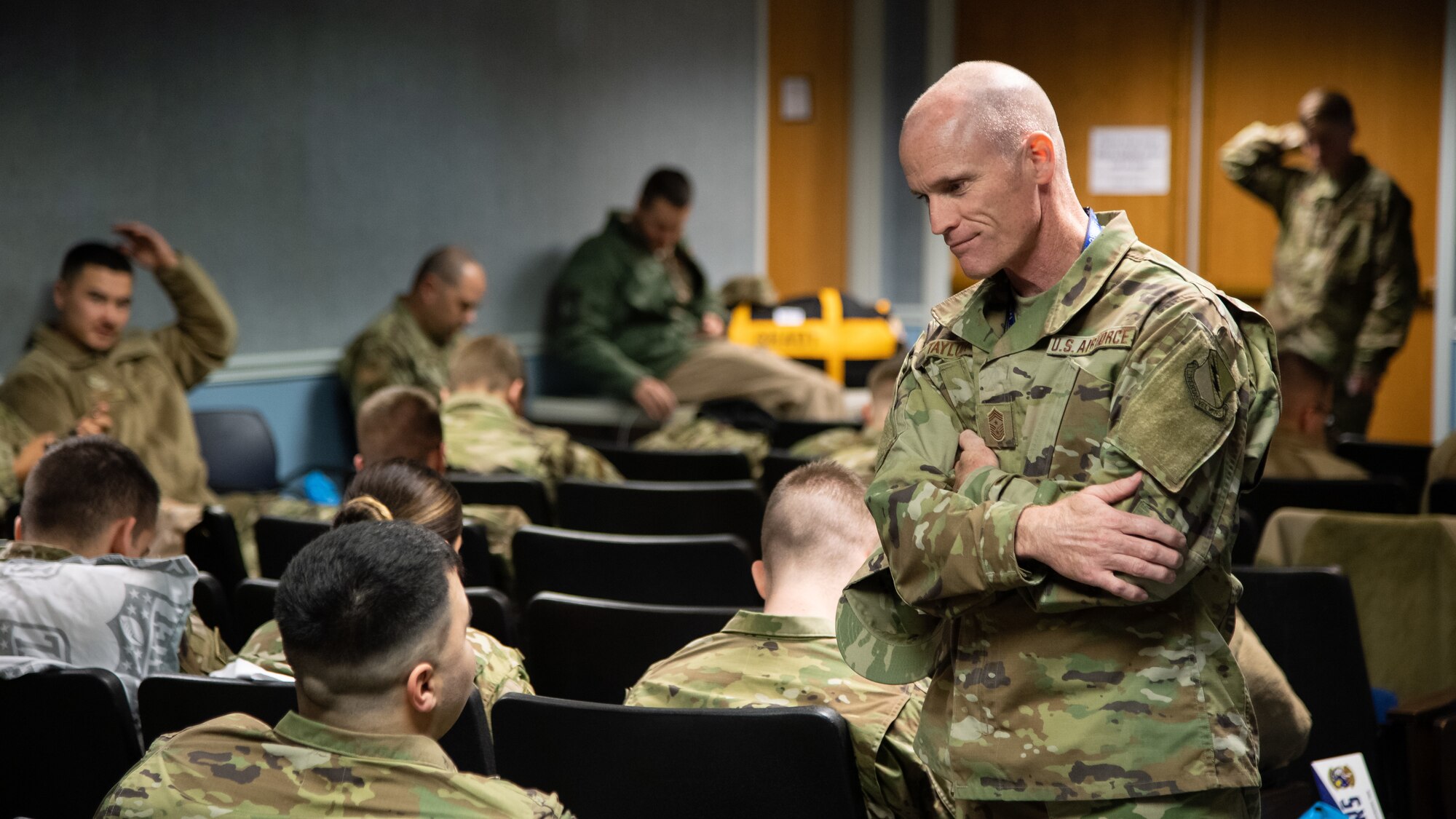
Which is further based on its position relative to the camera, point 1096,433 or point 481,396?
point 481,396

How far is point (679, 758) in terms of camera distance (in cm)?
159

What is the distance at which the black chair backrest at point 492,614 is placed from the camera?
2.26 meters

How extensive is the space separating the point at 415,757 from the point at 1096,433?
716 millimetres

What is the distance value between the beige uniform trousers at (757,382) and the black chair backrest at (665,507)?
9.18 feet

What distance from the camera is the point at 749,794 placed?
1589 mm

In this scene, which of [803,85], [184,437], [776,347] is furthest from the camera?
[803,85]

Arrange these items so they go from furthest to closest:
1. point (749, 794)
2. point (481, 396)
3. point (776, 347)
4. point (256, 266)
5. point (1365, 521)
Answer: point (776, 347) → point (256, 266) → point (481, 396) → point (1365, 521) → point (749, 794)

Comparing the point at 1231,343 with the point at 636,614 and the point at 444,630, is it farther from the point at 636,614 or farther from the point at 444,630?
the point at 636,614

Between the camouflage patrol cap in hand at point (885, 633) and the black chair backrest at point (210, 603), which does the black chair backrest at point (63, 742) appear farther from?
the camouflage patrol cap in hand at point (885, 633)

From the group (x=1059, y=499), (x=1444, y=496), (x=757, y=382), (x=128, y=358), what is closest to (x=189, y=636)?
(x=1059, y=499)

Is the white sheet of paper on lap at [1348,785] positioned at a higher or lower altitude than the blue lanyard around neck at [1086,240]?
lower

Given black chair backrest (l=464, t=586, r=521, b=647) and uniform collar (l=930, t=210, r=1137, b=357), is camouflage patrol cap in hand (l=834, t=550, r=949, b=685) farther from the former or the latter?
black chair backrest (l=464, t=586, r=521, b=647)

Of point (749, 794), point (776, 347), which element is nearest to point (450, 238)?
point (776, 347)

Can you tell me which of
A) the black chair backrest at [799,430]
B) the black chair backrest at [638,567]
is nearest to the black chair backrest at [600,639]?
the black chair backrest at [638,567]
